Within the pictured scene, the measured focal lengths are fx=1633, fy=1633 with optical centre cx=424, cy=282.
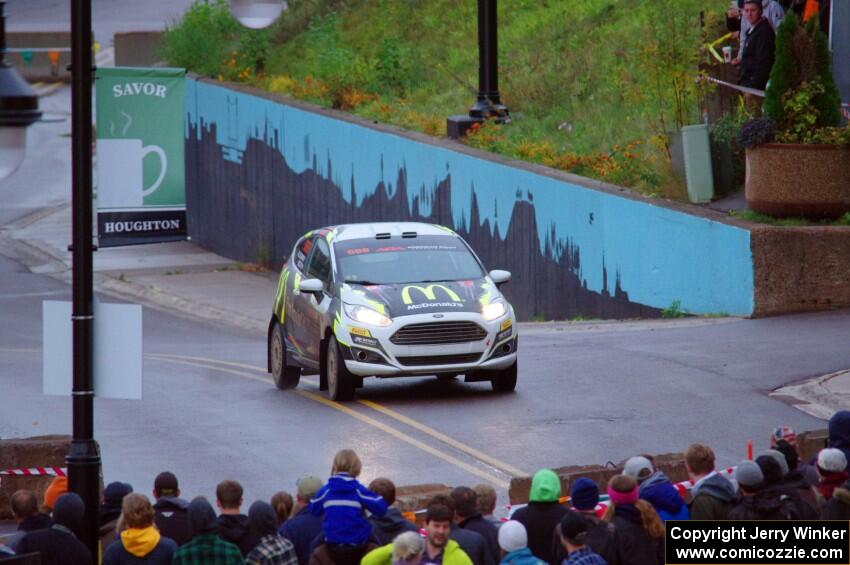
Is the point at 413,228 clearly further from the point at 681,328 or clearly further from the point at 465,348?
the point at 681,328

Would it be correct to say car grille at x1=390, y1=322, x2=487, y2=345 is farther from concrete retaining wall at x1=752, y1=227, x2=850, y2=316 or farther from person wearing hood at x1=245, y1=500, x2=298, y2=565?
person wearing hood at x1=245, y1=500, x2=298, y2=565

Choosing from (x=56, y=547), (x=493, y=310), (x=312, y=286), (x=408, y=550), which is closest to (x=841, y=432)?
(x=408, y=550)

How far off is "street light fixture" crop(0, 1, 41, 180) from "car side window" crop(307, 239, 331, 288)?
9915 millimetres

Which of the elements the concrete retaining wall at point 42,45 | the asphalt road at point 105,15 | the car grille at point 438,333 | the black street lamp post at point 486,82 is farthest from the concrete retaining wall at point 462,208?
the asphalt road at point 105,15

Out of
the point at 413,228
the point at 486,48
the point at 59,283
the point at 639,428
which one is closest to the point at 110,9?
the point at 59,283

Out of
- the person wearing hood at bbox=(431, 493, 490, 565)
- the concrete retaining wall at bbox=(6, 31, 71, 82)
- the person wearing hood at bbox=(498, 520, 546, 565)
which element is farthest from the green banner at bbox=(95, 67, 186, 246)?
the concrete retaining wall at bbox=(6, 31, 71, 82)

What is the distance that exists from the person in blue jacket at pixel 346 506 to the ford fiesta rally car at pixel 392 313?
24.8 feet

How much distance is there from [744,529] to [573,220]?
17.1 metres

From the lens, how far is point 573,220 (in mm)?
26234

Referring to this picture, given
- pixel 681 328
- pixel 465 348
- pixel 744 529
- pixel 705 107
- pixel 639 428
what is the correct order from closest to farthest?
pixel 744 529
pixel 639 428
pixel 465 348
pixel 681 328
pixel 705 107

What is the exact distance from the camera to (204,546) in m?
9.08

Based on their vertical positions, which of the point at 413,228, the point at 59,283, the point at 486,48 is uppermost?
the point at 486,48

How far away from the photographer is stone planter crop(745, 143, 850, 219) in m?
22.1

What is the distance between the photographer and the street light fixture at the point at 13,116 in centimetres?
855
